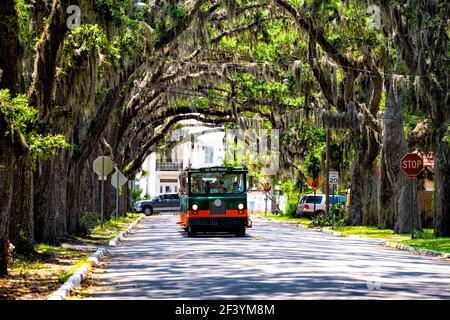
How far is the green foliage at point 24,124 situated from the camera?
18.3 metres

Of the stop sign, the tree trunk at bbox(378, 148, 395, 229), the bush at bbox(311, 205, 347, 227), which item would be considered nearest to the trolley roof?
the stop sign

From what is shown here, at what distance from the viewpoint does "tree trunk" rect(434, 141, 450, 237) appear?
3762cm

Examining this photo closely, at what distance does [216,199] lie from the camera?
125 ft

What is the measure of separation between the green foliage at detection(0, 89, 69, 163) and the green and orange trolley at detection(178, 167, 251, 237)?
17665mm

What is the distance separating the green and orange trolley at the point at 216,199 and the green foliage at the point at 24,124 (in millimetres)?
17665

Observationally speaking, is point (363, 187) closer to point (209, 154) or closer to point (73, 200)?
point (73, 200)

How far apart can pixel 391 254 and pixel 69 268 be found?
439 inches

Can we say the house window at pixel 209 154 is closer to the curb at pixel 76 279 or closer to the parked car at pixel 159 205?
the parked car at pixel 159 205

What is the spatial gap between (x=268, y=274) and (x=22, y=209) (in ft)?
23.4

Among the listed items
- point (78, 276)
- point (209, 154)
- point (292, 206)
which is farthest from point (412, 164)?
point (209, 154)

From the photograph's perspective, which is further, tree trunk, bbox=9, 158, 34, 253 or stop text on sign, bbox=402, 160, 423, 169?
stop text on sign, bbox=402, 160, 423, 169

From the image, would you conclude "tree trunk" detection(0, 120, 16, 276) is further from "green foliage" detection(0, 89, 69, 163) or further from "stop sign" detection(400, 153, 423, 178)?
"stop sign" detection(400, 153, 423, 178)

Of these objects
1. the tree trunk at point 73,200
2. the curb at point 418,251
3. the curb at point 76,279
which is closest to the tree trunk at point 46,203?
the curb at point 76,279
